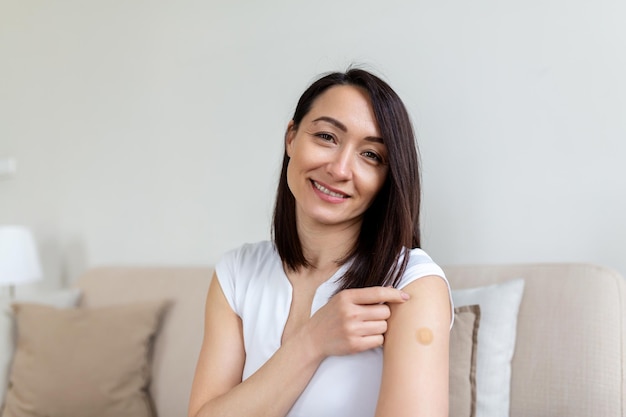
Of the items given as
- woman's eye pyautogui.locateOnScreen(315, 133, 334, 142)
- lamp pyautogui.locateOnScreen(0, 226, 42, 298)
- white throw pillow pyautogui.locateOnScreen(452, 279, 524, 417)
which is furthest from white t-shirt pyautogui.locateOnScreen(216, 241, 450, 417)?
lamp pyautogui.locateOnScreen(0, 226, 42, 298)

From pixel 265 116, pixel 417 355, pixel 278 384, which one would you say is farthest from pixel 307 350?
pixel 265 116

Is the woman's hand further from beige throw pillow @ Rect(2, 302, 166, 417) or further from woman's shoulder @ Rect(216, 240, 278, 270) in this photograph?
beige throw pillow @ Rect(2, 302, 166, 417)

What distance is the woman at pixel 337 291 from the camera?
1184mm

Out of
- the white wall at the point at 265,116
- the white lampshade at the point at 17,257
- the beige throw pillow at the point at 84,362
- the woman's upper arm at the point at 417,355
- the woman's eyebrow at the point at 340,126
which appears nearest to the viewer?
the woman's upper arm at the point at 417,355

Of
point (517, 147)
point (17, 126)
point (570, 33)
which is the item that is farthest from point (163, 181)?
point (570, 33)

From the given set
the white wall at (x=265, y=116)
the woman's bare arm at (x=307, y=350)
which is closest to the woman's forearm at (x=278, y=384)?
the woman's bare arm at (x=307, y=350)

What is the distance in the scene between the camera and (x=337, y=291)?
1.35 m

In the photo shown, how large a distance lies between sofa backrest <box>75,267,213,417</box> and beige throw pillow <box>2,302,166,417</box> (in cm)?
5

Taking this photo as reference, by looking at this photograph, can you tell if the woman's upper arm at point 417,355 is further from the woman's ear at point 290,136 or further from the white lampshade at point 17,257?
the white lampshade at point 17,257

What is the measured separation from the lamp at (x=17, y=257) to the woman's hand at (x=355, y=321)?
202 centimetres

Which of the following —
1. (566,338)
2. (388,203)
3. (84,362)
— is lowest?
(84,362)

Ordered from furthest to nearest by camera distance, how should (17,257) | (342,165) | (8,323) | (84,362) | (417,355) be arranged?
(17,257) < (8,323) < (84,362) < (342,165) < (417,355)

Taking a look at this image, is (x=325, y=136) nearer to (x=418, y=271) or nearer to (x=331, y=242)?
(x=331, y=242)

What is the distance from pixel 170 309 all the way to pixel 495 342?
122cm
